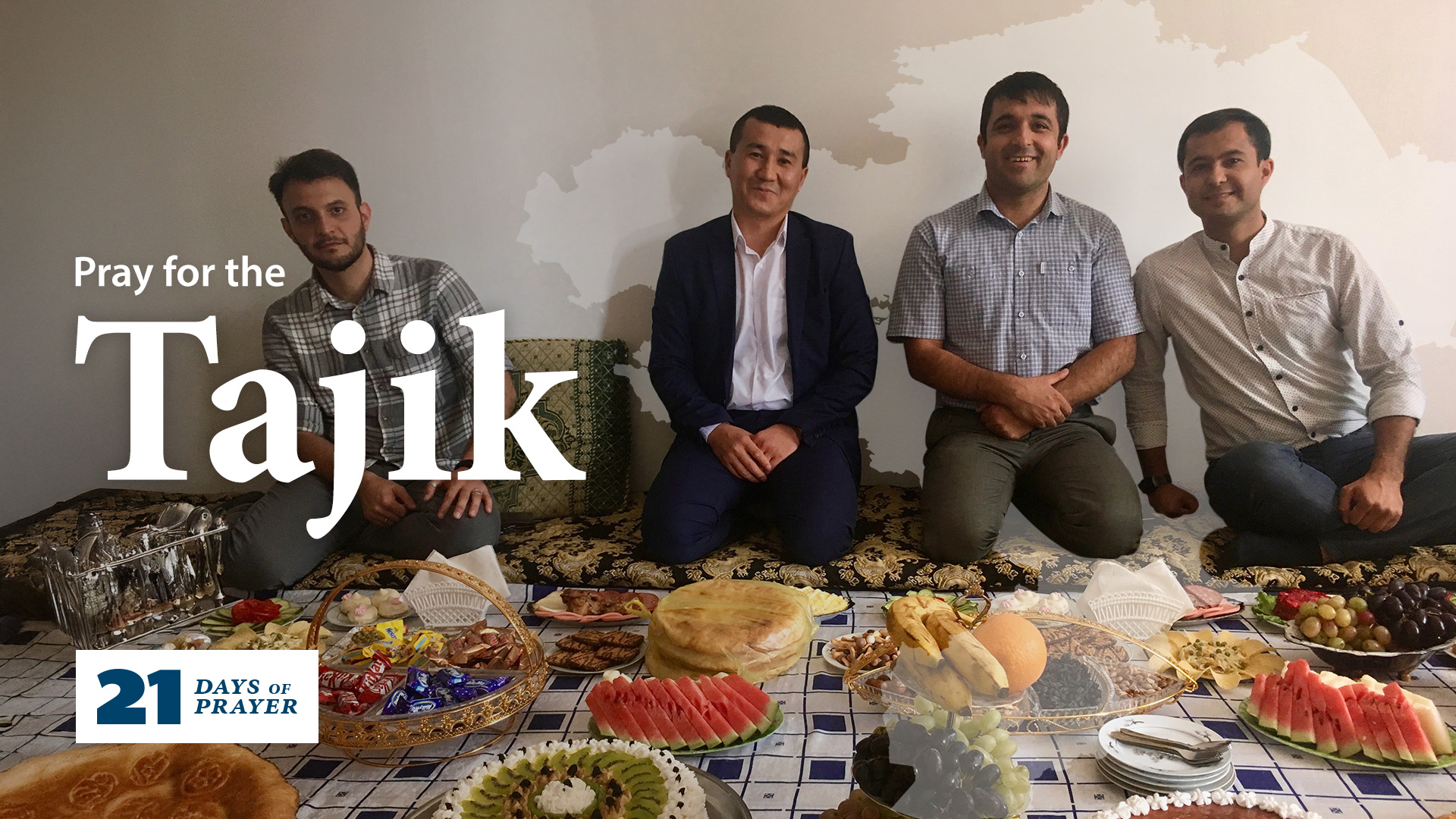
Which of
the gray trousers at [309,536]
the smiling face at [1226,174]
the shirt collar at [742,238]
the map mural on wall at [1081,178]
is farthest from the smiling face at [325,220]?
the smiling face at [1226,174]

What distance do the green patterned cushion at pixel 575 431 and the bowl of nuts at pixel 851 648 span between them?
106 centimetres

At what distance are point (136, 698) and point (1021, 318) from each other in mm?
2040

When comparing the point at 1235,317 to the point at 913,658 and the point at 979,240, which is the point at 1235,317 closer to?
the point at 979,240

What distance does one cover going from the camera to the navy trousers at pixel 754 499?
195cm

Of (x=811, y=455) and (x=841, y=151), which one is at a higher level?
(x=841, y=151)

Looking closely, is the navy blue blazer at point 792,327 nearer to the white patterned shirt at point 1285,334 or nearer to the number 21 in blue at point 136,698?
the white patterned shirt at point 1285,334

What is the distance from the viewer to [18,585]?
168 centimetres

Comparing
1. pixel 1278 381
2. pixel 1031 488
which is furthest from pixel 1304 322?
pixel 1031 488

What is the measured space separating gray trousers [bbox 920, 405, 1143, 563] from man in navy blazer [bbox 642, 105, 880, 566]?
239 mm

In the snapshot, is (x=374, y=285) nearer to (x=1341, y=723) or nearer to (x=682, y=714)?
(x=682, y=714)

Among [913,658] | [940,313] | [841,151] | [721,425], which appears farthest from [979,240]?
[913,658]

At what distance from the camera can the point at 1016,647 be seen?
43.0 inches

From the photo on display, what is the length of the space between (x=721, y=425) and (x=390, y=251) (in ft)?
3.59

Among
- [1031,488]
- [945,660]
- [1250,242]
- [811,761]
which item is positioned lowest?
[811,761]
